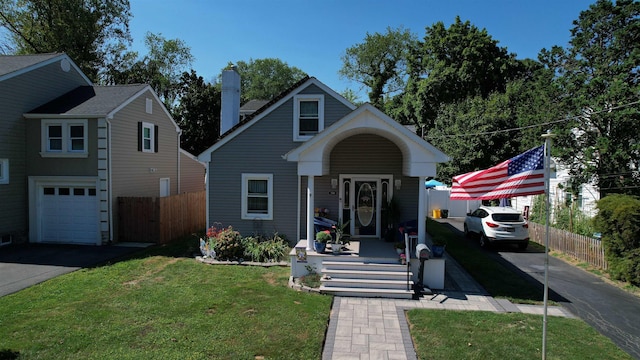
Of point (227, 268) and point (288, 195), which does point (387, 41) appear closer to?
point (288, 195)

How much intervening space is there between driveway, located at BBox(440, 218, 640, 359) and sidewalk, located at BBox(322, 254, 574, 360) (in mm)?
669

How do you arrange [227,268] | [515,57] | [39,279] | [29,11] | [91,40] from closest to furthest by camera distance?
[39,279], [227,268], [29,11], [91,40], [515,57]

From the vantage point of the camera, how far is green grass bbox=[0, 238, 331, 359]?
20.5ft

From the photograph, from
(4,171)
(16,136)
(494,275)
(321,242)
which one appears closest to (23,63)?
(16,136)

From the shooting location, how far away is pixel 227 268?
38.2 ft

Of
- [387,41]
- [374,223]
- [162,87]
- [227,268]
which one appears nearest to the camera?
[227,268]

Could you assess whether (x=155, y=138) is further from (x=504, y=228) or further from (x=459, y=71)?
(x=459, y=71)

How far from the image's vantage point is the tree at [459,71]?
32406 mm

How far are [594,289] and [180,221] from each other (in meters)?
15.8

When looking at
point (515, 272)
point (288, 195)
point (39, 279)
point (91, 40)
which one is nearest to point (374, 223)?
point (288, 195)

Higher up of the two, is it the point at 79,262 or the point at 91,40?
the point at 91,40

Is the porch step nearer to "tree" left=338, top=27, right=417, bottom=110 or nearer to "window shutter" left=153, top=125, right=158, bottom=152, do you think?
"window shutter" left=153, top=125, right=158, bottom=152

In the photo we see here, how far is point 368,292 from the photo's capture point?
9469 millimetres

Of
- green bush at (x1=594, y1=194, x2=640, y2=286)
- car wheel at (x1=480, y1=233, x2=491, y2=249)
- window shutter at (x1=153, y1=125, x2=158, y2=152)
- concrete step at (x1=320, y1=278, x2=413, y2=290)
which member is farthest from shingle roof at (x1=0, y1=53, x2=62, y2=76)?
green bush at (x1=594, y1=194, x2=640, y2=286)
